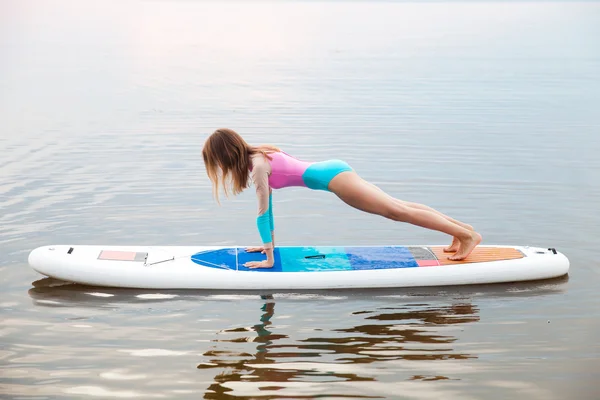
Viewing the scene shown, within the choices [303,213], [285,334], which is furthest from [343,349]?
[303,213]

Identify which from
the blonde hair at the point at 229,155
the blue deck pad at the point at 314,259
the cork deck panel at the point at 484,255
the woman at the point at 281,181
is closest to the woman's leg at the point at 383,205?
the woman at the point at 281,181

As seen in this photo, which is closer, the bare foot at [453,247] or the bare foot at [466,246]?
the bare foot at [466,246]

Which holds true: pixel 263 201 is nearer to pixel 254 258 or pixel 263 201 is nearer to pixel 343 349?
pixel 254 258

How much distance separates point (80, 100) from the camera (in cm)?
1786

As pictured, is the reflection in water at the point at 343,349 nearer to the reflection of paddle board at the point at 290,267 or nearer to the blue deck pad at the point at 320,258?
the reflection of paddle board at the point at 290,267

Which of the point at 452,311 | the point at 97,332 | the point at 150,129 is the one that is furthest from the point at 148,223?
the point at 150,129

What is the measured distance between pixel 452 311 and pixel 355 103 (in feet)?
35.8

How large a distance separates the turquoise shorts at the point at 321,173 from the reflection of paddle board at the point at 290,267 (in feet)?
2.04

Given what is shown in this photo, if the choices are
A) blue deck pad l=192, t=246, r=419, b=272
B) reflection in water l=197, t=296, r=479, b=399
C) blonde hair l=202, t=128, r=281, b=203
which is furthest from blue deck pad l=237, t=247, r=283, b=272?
blonde hair l=202, t=128, r=281, b=203

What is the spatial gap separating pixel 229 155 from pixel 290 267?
3.36 ft

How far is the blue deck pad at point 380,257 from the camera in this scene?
7.39m

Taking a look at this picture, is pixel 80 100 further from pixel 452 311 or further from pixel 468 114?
pixel 452 311

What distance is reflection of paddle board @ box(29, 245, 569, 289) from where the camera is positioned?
284 inches

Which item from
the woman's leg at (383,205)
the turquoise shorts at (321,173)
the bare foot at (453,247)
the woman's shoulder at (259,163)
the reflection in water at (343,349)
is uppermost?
the woman's shoulder at (259,163)
